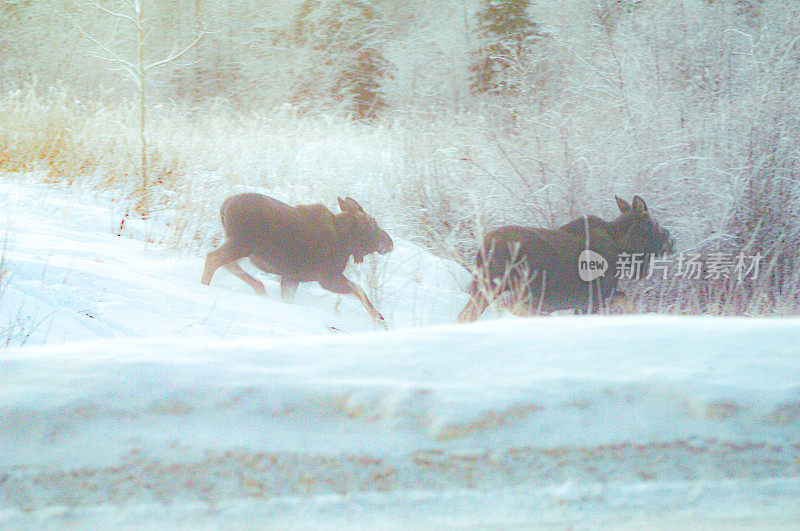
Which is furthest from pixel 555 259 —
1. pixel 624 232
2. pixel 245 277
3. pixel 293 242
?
pixel 245 277

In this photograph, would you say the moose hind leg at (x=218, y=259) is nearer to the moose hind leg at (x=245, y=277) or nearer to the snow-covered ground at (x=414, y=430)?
the moose hind leg at (x=245, y=277)

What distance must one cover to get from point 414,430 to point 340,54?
60.8ft

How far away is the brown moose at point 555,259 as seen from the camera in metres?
3.80

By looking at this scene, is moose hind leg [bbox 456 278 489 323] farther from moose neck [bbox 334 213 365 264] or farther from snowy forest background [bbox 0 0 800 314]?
moose neck [bbox 334 213 365 264]

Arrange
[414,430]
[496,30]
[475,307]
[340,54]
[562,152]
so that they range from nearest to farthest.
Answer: [414,430], [475,307], [562,152], [496,30], [340,54]

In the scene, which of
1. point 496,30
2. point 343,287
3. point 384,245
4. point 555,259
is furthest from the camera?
point 496,30

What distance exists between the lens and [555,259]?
392 centimetres

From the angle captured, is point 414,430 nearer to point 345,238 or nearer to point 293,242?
point 293,242

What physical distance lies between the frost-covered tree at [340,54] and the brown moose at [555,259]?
1351 cm

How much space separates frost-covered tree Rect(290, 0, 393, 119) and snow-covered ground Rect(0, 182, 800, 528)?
16.0 meters

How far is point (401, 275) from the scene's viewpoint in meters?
5.55

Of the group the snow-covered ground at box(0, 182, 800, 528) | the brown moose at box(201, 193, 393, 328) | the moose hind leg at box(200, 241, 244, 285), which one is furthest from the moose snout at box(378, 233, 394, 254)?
the snow-covered ground at box(0, 182, 800, 528)

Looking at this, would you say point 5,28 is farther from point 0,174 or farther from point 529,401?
point 529,401

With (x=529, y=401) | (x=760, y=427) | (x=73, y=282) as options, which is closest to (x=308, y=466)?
(x=529, y=401)
